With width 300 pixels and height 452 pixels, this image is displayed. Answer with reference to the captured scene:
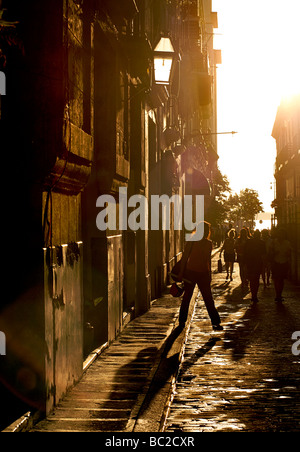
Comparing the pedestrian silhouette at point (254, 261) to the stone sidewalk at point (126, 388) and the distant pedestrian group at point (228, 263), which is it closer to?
the distant pedestrian group at point (228, 263)

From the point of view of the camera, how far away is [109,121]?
10719mm

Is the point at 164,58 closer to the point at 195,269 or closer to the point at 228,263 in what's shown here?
the point at 195,269

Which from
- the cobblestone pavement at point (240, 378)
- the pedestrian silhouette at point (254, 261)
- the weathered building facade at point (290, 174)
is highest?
the weathered building facade at point (290, 174)

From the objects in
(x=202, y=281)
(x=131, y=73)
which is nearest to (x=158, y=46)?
(x=131, y=73)

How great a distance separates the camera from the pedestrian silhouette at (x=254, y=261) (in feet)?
55.8

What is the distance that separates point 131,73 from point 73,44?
578 centimetres

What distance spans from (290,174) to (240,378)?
31.8 m

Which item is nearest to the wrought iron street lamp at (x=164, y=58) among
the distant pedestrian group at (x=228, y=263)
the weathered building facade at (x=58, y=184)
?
the weathered building facade at (x=58, y=184)

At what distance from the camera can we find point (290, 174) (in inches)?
1537

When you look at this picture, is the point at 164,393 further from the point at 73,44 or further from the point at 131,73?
the point at 131,73

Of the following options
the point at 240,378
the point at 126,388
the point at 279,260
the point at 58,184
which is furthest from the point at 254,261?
the point at 58,184

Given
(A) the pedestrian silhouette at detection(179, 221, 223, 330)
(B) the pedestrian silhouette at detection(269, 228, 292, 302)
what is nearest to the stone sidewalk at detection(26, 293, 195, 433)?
(A) the pedestrian silhouette at detection(179, 221, 223, 330)

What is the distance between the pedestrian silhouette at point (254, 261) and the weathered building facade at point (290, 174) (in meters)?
7.02

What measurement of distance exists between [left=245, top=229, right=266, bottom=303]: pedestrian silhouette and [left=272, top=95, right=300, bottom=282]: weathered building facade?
23.0 feet
